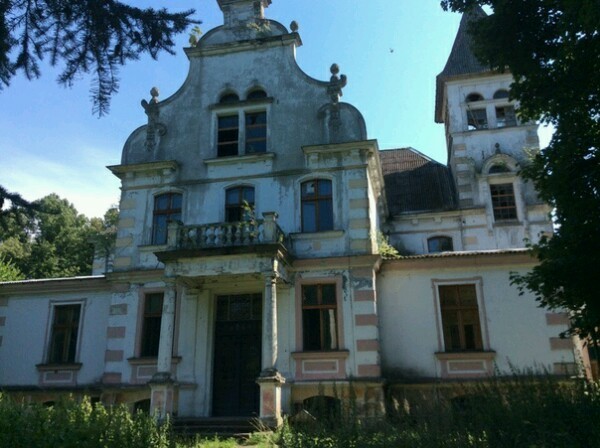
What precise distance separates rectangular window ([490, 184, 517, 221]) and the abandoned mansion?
7505 mm

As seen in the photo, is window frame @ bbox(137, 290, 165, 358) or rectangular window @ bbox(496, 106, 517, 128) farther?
rectangular window @ bbox(496, 106, 517, 128)

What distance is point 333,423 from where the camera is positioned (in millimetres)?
7824

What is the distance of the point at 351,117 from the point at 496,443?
1270 cm

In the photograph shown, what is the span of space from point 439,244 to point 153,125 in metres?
14.1

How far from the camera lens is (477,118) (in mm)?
27625

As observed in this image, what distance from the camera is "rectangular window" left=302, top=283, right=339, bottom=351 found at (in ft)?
52.3

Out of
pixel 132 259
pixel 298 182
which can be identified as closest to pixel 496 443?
pixel 298 182

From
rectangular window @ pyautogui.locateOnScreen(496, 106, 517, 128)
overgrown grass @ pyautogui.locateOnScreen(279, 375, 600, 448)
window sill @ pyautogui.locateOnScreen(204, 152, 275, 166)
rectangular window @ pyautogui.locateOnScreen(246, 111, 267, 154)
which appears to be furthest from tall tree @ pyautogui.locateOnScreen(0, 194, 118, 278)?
overgrown grass @ pyautogui.locateOnScreen(279, 375, 600, 448)

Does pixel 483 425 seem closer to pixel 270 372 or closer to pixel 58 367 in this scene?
pixel 270 372

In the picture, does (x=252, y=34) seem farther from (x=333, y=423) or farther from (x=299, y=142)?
(x=333, y=423)

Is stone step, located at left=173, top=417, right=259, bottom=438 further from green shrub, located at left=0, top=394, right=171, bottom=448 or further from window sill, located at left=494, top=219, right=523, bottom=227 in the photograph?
window sill, located at left=494, top=219, right=523, bottom=227

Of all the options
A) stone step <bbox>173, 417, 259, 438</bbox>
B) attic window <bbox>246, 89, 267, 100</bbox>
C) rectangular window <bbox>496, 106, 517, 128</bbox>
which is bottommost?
stone step <bbox>173, 417, 259, 438</bbox>

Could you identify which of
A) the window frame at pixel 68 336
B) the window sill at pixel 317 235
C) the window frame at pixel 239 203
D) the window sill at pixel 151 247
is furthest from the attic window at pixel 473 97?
the window frame at pixel 68 336

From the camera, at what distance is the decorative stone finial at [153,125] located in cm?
1922
